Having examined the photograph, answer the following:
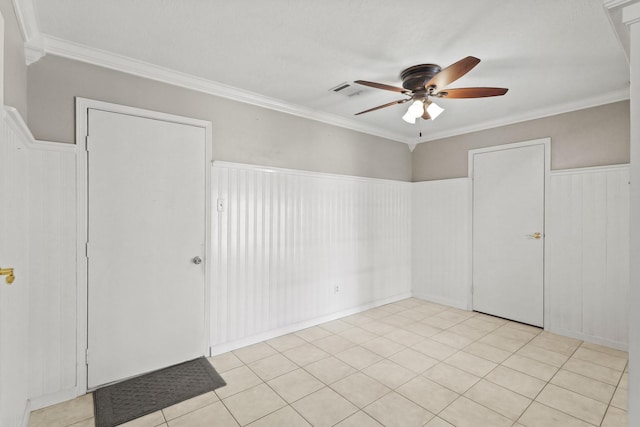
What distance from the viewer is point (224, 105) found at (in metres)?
3.10

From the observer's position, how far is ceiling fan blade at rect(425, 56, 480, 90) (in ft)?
6.53

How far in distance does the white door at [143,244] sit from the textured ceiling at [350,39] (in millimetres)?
642

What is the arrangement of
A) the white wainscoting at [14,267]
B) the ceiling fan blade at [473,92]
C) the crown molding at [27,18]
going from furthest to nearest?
the ceiling fan blade at [473,92], the crown molding at [27,18], the white wainscoting at [14,267]

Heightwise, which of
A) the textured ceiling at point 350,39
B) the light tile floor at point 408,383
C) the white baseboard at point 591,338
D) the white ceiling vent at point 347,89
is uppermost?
the textured ceiling at point 350,39

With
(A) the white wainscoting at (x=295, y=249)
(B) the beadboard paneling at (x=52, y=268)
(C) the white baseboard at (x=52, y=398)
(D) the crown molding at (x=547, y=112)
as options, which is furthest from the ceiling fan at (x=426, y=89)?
(C) the white baseboard at (x=52, y=398)

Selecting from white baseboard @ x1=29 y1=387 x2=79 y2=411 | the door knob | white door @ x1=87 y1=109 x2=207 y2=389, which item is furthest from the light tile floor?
the door knob

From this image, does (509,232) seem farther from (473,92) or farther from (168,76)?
(168,76)

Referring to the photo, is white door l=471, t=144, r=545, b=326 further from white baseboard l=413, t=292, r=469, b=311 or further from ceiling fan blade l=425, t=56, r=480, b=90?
ceiling fan blade l=425, t=56, r=480, b=90

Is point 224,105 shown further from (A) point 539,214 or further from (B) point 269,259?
(A) point 539,214

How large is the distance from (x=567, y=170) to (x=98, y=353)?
4.96m

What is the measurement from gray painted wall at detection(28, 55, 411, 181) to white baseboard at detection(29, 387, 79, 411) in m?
1.85

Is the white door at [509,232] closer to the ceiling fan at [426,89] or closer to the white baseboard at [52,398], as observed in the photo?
the ceiling fan at [426,89]

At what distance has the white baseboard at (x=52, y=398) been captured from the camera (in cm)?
216

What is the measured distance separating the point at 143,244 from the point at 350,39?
2331 millimetres
